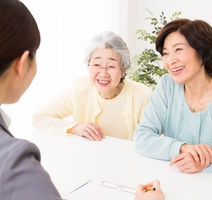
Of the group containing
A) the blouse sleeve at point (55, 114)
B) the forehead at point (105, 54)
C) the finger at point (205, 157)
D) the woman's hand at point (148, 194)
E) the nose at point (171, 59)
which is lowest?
the blouse sleeve at point (55, 114)

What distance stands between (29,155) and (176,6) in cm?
312

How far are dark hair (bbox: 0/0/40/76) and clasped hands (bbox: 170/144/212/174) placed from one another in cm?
81

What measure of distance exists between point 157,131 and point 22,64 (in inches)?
40.2

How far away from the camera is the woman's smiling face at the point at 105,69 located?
1859 mm

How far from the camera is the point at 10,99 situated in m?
0.84

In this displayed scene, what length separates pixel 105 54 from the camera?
1854 mm

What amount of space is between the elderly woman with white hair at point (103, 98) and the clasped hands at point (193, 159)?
582 mm

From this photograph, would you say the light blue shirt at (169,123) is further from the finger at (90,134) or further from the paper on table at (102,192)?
the paper on table at (102,192)

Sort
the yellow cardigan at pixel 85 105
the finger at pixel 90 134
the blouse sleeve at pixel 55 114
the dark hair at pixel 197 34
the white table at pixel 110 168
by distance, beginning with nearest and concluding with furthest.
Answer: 1. the white table at pixel 110 168
2. the dark hair at pixel 197 34
3. the finger at pixel 90 134
4. the blouse sleeve at pixel 55 114
5. the yellow cardigan at pixel 85 105

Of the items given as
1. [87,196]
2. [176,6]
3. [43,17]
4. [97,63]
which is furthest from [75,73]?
[87,196]

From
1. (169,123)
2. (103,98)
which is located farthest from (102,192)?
(103,98)

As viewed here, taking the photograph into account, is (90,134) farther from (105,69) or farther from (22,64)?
(22,64)

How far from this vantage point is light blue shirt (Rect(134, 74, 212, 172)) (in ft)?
4.88

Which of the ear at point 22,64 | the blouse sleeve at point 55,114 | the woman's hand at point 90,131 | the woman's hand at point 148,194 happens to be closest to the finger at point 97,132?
the woman's hand at point 90,131
